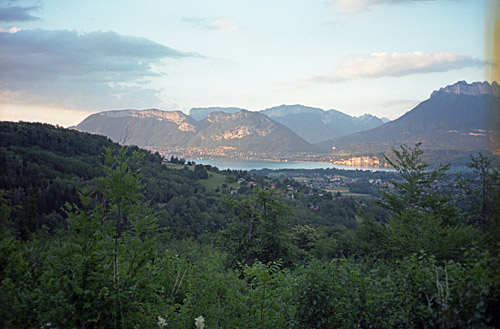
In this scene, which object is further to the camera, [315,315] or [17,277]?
[315,315]

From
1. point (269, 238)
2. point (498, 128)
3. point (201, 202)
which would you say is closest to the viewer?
point (498, 128)

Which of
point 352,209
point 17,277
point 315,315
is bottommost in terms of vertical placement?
point 352,209

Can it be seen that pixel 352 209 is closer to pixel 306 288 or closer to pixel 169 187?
pixel 169 187

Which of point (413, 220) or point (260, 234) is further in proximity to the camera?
point (413, 220)

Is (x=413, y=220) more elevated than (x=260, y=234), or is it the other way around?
(x=260, y=234)

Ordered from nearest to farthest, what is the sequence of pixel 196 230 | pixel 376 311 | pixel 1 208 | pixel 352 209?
pixel 376 311 < pixel 1 208 < pixel 196 230 < pixel 352 209

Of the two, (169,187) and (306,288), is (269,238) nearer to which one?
(306,288)

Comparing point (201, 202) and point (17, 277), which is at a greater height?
point (17, 277)

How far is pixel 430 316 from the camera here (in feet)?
10.5

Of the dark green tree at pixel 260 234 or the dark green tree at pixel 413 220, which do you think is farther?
the dark green tree at pixel 413 220

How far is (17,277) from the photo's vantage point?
3.28 meters

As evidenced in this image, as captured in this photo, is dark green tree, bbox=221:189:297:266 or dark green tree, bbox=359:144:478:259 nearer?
dark green tree, bbox=221:189:297:266

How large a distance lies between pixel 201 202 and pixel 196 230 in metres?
10.1

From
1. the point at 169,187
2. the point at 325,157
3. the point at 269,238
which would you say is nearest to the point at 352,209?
the point at 169,187
